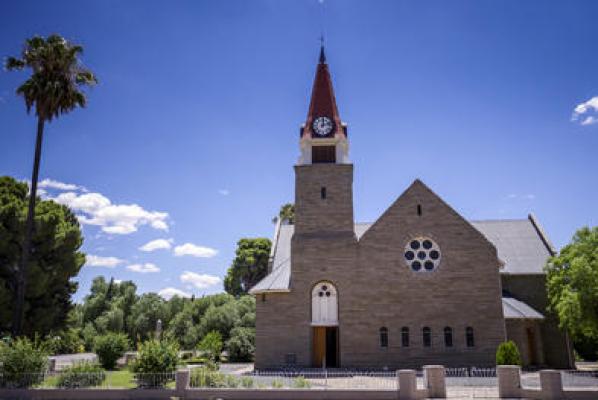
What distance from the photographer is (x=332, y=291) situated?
30594 millimetres

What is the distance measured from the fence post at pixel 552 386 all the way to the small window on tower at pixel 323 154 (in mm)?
20204

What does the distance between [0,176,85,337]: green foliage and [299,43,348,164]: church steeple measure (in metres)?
19.2

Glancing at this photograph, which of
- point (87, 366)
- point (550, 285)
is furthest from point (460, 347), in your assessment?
point (87, 366)

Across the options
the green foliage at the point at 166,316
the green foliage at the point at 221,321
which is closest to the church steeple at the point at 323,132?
the green foliage at the point at 166,316

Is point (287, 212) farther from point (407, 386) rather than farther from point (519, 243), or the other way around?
point (407, 386)

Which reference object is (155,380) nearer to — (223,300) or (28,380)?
(28,380)

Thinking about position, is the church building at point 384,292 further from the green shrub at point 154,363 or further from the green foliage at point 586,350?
the green foliage at point 586,350

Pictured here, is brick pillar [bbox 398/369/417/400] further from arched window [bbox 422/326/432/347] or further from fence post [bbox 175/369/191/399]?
arched window [bbox 422/326/432/347]

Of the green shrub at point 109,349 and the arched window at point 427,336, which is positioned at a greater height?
the arched window at point 427,336

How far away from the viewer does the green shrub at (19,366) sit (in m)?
19.1

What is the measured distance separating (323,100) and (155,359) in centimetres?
2202

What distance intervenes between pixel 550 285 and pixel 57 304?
117 feet

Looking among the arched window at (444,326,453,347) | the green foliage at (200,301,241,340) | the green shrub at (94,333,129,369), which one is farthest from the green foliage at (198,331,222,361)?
the arched window at (444,326,453,347)

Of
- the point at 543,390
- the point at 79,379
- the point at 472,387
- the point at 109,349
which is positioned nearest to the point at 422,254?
the point at 472,387
